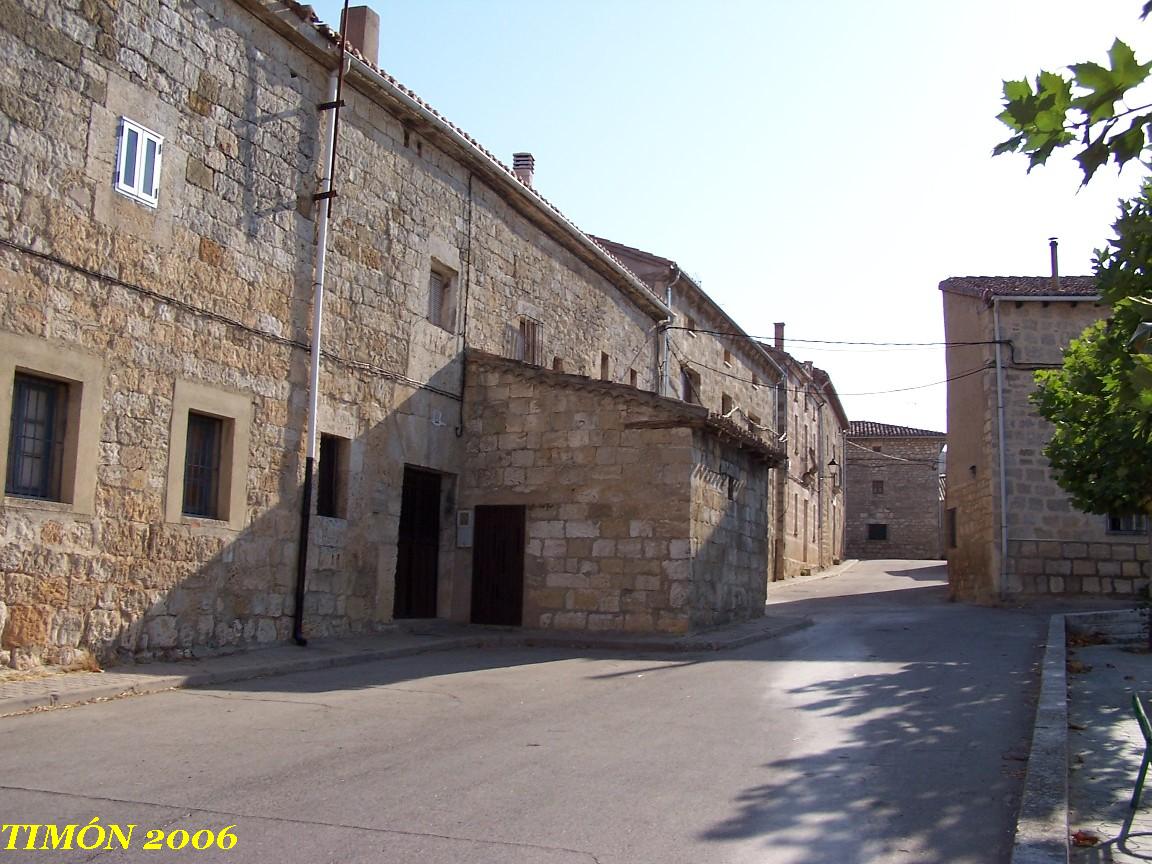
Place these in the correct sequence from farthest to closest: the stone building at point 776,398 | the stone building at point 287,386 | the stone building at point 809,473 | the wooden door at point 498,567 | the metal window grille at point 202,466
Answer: the stone building at point 809,473
the stone building at point 776,398
the wooden door at point 498,567
the metal window grille at point 202,466
the stone building at point 287,386

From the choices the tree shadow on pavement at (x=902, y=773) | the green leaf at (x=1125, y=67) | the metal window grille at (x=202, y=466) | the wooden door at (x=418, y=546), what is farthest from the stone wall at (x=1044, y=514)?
the green leaf at (x=1125, y=67)

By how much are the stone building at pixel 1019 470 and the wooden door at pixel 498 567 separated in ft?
38.2

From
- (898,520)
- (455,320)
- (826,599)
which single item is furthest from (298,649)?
(898,520)

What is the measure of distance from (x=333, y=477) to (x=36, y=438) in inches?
153

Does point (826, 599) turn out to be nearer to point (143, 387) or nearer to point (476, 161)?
point (476, 161)

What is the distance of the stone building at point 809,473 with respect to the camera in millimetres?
33031

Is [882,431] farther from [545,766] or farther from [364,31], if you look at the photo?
[545,766]

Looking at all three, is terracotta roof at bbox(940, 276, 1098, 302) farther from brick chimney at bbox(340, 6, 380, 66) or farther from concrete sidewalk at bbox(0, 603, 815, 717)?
brick chimney at bbox(340, 6, 380, 66)

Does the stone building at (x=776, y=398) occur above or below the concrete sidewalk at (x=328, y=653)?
above

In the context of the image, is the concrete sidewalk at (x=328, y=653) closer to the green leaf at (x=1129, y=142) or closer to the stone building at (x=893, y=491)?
the green leaf at (x=1129, y=142)

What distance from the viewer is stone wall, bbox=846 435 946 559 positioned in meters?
43.6

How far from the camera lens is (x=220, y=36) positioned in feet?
Result: 33.7

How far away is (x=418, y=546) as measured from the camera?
45.5 feet

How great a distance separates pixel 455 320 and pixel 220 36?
5027mm
